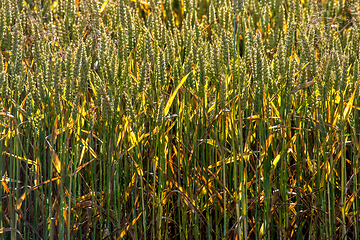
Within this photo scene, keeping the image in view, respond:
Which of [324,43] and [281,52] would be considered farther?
[324,43]

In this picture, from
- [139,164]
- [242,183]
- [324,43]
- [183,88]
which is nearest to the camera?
[242,183]

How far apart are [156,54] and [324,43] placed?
2.23 ft

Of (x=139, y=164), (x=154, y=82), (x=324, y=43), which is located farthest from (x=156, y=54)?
(x=324, y=43)

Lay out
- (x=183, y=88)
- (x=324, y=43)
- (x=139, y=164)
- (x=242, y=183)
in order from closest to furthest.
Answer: (x=242, y=183) → (x=139, y=164) → (x=183, y=88) → (x=324, y=43)

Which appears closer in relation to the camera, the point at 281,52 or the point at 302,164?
the point at 281,52

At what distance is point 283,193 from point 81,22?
958mm

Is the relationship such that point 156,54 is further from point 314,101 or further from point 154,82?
point 314,101

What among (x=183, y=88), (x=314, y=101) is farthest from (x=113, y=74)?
(x=314, y=101)

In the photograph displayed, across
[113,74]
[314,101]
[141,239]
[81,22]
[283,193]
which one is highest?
[81,22]

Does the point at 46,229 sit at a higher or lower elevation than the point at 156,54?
lower

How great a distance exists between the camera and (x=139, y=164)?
3.52 ft

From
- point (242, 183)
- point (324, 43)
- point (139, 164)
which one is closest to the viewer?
point (242, 183)

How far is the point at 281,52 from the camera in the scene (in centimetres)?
108

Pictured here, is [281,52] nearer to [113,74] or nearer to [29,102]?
[113,74]
